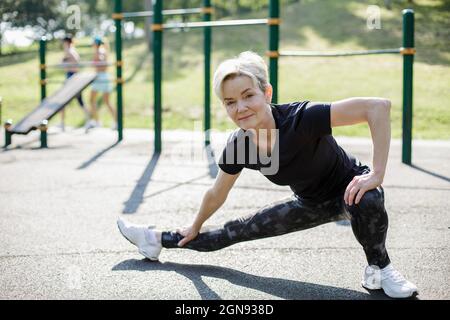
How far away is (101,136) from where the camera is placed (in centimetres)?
944

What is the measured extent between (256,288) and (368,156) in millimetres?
4581

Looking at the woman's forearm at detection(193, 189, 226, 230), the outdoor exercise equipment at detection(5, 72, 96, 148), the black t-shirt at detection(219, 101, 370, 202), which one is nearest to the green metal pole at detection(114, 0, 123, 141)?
the outdoor exercise equipment at detection(5, 72, 96, 148)

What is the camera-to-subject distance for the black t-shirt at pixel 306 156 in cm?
275

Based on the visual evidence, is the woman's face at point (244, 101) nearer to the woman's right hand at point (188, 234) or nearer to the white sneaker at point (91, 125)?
the woman's right hand at point (188, 234)

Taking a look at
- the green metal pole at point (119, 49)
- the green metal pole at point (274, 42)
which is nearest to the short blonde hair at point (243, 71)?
the green metal pole at point (274, 42)

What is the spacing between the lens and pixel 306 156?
112 inches

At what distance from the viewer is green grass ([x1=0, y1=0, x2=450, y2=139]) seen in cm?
1086

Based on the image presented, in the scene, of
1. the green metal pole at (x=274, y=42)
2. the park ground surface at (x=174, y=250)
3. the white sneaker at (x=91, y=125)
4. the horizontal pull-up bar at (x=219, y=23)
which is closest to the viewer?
the park ground surface at (x=174, y=250)

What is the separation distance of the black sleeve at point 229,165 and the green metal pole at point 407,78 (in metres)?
3.91

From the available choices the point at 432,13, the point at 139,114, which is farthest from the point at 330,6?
the point at 139,114

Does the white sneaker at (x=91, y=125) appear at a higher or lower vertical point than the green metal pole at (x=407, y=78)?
lower

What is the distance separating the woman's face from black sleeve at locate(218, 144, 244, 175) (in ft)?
0.73

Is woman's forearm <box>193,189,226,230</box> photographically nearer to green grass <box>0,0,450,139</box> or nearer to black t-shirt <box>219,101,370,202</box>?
black t-shirt <box>219,101,370,202</box>

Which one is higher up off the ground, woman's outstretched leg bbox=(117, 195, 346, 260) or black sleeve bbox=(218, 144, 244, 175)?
black sleeve bbox=(218, 144, 244, 175)
